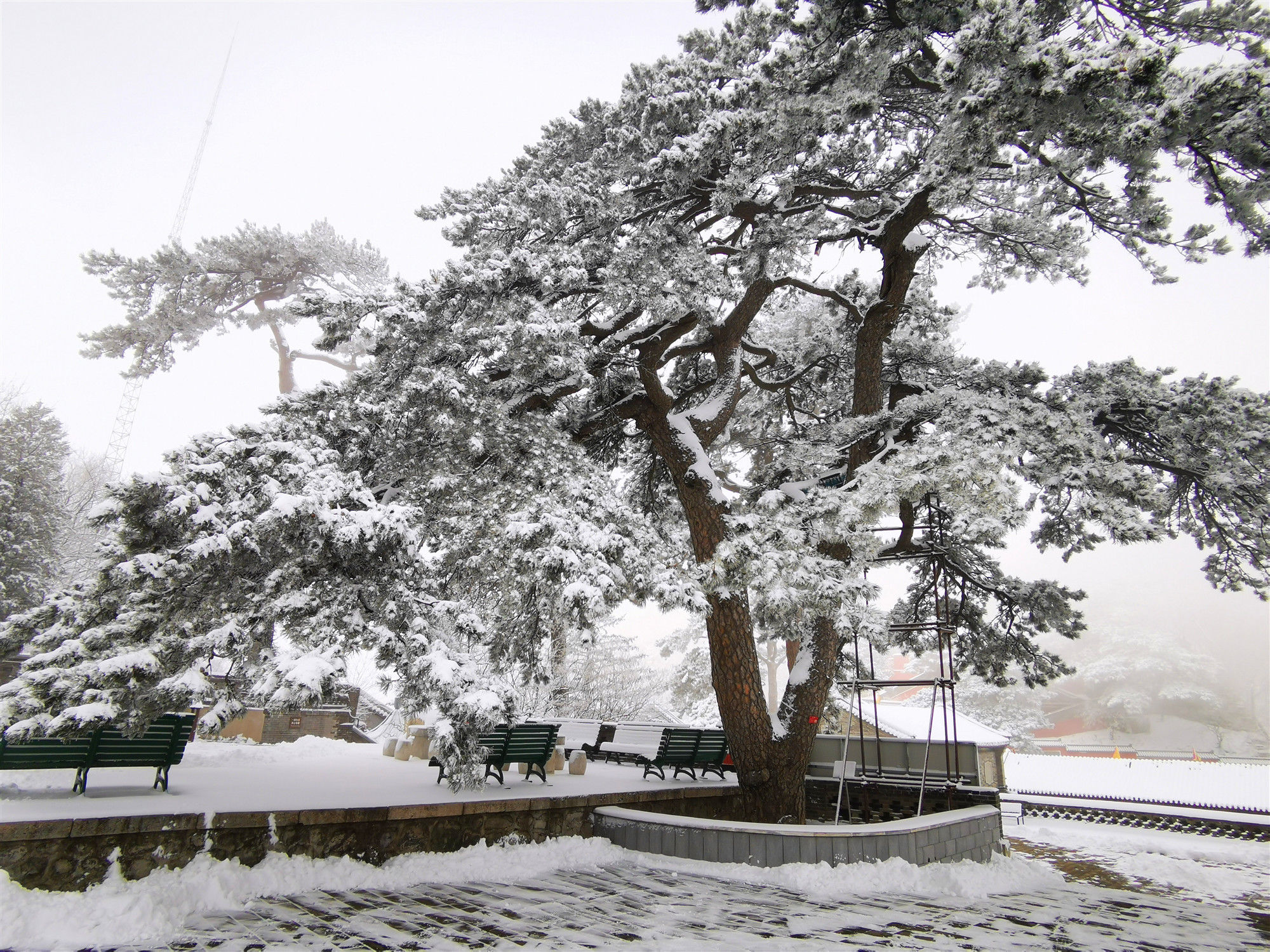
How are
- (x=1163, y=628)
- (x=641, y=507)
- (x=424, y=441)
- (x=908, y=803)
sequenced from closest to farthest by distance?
(x=424, y=441)
(x=908, y=803)
(x=641, y=507)
(x=1163, y=628)

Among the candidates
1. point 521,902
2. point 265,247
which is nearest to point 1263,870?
point 521,902

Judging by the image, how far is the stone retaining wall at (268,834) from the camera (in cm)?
496

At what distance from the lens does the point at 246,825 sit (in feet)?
19.3

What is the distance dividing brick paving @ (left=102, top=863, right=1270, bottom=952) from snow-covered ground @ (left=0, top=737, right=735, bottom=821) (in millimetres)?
1274

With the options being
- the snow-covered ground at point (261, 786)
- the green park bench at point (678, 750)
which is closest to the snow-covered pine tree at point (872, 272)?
the green park bench at point (678, 750)

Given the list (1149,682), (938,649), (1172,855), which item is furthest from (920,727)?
(1149,682)

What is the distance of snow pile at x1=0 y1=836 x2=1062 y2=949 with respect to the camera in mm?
4543

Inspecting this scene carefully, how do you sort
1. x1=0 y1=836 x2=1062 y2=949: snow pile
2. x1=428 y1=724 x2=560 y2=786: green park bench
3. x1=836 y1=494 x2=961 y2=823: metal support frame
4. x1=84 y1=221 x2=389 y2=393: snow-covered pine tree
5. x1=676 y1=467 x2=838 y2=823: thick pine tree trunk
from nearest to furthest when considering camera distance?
1. x1=0 y1=836 x2=1062 y2=949: snow pile
2. x1=428 y1=724 x2=560 y2=786: green park bench
3. x1=676 y1=467 x2=838 y2=823: thick pine tree trunk
4. x1=836 y1=494 x2=961 y2=823: metal support frame
5. x1=84 y1=221 x2=389 y2=393: snow-covered pine tree

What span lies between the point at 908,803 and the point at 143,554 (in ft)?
38.0

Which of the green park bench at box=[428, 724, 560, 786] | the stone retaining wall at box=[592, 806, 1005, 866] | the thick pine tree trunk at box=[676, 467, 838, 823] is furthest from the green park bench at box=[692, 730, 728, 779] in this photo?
the stone retaining wall at box=[592, 806, 1005, 866]

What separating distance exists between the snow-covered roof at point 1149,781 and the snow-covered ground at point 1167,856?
10.5 feet

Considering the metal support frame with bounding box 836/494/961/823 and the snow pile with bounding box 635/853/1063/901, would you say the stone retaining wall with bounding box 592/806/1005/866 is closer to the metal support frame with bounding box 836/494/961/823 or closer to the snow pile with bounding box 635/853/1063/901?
the snow pile with bounding box 635/853/1063/901

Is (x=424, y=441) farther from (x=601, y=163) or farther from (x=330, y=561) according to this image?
(x=601, y=163)

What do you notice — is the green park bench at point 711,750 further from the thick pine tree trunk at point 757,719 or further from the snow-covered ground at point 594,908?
the snow-covered ground at point 594,908
